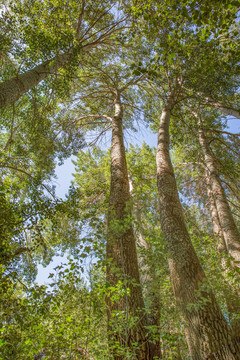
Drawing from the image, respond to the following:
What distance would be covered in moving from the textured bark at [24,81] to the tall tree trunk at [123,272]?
2.47m

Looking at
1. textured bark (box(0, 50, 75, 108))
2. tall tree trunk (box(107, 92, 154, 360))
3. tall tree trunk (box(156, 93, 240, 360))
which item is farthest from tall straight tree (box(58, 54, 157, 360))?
textured bark (box(0, 50, 75, 108))

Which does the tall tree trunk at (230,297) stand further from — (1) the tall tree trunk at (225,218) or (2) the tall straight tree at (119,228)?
(2) the tall straight tree at (119,228)

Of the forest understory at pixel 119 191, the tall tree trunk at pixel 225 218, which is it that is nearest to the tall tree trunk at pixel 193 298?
the forest understory at pixel 119 191

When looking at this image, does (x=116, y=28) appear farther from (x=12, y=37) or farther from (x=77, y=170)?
(x=77, y=170)

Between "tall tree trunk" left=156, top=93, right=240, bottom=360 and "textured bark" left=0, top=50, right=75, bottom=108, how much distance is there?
3.33m

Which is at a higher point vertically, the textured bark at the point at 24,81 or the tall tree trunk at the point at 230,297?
the textured bark at the point at 24,81

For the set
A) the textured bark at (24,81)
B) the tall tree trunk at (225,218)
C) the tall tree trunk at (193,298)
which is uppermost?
the textured bark at (24,81)

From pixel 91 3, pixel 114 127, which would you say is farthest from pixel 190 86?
pixel 91 3

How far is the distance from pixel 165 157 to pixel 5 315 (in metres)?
3.67

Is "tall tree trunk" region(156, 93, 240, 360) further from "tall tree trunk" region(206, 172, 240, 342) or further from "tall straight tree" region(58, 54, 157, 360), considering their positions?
"tall straight tree" region(58, 54, 157, 360)

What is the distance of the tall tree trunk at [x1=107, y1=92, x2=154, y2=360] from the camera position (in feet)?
7.28

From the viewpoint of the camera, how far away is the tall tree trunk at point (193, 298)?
1.95m

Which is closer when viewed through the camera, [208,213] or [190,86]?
[190,86]

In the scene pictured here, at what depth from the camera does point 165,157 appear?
14.1ft
